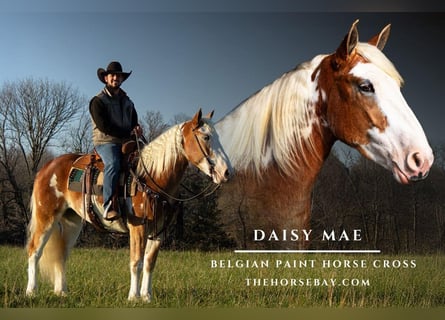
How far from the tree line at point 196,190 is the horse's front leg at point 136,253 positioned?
34 centimetres

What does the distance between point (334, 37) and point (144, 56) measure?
1568 millimetres

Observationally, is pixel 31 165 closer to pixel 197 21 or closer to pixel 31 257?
pixel 31 257

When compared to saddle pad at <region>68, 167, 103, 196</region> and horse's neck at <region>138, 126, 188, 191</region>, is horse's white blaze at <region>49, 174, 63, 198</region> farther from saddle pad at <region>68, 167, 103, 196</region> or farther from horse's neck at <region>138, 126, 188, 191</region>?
horse's neck at <region>138, 126, 188, 191</region>

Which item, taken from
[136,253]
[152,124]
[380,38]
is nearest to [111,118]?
[152,124]

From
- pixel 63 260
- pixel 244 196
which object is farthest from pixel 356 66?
pixel 63 260

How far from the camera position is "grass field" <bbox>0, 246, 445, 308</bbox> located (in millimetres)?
4133

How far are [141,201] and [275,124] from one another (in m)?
1.16

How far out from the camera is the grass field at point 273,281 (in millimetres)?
4133

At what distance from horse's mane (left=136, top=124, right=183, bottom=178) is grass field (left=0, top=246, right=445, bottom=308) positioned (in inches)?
28.1

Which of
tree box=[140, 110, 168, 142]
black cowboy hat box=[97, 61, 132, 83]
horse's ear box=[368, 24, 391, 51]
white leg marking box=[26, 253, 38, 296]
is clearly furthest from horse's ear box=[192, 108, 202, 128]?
white leg marking box=[26, 253, 38, 296]

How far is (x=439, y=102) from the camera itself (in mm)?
4246

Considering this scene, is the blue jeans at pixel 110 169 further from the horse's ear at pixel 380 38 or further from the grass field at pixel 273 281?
the horse's ear at pixel 380 38

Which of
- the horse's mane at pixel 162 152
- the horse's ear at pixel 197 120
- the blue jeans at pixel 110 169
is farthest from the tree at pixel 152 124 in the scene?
the horse's ear at pixel 197 120

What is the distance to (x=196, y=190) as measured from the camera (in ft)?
13.4
